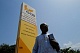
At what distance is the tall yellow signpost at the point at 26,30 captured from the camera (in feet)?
18.7

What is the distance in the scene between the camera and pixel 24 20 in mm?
6324

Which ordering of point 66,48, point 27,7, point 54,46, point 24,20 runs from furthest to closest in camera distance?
point 66,48
point 27,7
point 24,20
point 54,46

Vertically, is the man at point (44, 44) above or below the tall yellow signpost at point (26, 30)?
below

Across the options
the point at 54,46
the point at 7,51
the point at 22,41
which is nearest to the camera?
the point at 54,46

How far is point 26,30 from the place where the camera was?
20.6 ft

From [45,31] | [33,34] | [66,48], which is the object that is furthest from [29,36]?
[66,48]

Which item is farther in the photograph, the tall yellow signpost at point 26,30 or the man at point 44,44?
the tall yellow signpost at point 26,30

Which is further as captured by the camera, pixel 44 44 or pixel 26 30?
pixel 26 30

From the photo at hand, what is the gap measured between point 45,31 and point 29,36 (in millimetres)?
3164

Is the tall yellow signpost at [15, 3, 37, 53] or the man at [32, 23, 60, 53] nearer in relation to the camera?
the man at [32, 23, 60, 53]

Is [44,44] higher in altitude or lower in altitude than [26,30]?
lower

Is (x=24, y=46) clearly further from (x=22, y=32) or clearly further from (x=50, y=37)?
(x=50, y=37)

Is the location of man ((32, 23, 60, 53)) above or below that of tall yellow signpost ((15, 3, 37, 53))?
below

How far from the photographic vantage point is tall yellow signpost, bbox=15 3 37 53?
5707mm
